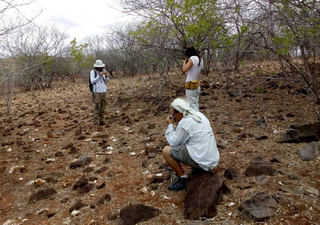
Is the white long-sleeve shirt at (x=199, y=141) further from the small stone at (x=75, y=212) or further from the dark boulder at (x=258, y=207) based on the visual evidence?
the small stone at (x=75, y=212)

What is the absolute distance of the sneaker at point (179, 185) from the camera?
10.9 feet

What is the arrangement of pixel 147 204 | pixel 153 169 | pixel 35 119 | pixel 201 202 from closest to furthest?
pixel 201 202 < pixel 147 204 < pixel 153 169 < pixel 35 119

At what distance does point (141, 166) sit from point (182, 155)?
1.21 meters

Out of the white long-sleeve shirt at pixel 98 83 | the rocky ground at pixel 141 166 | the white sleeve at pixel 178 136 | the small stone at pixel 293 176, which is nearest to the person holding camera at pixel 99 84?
the white long-sleeve shirt at pixel 98 83

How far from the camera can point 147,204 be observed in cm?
313

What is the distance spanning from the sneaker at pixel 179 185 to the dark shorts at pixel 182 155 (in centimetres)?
25

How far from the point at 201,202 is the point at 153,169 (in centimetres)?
134

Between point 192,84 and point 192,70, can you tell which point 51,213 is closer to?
point 192,84

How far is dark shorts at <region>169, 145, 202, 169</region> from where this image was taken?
3.19 meters

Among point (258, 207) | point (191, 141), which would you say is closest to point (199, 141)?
point (191, 141)

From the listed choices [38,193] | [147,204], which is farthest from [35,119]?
[147,204]

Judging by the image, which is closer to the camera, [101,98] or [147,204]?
[147,204]

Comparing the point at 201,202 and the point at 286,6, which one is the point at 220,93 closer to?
the point at 286,6

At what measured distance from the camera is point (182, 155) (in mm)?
3221
